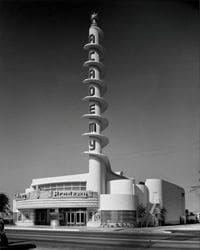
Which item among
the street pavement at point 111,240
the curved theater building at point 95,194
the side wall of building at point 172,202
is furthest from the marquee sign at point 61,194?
the street pavement at point 111,240

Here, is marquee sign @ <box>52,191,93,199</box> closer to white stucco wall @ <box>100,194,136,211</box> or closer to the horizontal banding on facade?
white stucco wall @ <box>100,194,136,211</box>

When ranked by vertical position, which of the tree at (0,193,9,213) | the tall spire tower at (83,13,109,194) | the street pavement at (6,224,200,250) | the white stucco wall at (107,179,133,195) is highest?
the tall spire tower at (83,13,109,194)

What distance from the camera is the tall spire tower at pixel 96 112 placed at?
56188 mm

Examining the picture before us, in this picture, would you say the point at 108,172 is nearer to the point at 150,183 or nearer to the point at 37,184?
the point at 150,183

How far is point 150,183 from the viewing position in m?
58.4

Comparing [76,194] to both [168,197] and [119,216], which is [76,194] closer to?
[119,216]

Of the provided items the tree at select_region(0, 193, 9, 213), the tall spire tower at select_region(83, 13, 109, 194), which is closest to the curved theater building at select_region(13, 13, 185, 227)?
the tall spire tower at select_region(83, 13, 109, 194)

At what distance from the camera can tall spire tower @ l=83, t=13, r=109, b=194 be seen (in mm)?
56188

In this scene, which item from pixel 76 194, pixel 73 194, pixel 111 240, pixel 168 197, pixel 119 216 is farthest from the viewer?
pixel 168 197

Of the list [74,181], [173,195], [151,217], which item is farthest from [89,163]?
[173,195]

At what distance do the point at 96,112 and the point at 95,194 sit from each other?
40.9 feet

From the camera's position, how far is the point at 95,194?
173 feet

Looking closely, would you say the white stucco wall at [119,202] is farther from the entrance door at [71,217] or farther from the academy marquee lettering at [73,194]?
the entrance door at [71,217]

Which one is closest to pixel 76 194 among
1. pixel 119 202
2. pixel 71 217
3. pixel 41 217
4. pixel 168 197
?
pixel 71 217
